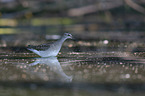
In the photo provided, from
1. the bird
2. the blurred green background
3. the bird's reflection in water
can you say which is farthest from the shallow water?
the blurred green background

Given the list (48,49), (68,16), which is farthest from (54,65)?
(68,16)

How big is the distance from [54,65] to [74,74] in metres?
0.75

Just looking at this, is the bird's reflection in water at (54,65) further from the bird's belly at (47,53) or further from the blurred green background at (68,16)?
the blurred green background at (68,16)

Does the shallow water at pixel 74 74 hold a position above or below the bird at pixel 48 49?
below

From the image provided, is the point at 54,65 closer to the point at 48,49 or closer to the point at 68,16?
the point at 48,49

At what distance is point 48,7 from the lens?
13.7 m

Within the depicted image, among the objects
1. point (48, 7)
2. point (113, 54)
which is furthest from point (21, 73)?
point (48, 7)

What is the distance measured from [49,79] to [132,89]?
1.06 metres

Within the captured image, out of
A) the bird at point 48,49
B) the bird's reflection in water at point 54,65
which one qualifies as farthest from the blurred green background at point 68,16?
the bird's reflection in water at point 54,65

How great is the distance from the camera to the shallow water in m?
3.01

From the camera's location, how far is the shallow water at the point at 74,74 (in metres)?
3.01

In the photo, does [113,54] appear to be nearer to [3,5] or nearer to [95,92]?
[95,92]

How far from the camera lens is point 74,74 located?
12.6ft

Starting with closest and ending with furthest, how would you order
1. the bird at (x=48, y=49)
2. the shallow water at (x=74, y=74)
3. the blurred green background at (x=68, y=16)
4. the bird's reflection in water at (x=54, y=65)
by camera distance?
the shallow water at (x=74, y=74) < the bird's reflection in water at (x=54, y=65) < the bird at (x=48, y=49) < the blurred green background at (x=68, y=16)
